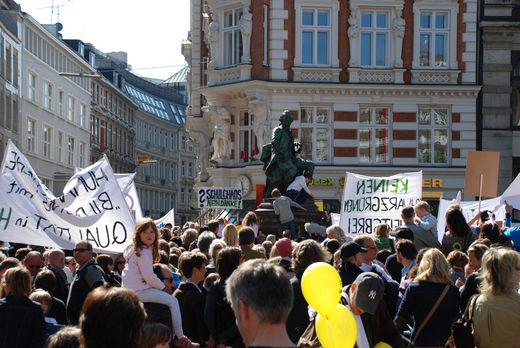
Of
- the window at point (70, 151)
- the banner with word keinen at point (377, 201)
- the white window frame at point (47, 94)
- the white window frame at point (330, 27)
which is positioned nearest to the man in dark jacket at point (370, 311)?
the banner with word keinen at point (377, 201)

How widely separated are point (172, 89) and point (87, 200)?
300 ft

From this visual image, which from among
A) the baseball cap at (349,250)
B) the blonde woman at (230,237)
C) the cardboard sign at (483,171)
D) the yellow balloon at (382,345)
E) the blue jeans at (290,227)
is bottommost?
the blue jeans at (290,227)

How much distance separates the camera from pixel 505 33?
3397cm

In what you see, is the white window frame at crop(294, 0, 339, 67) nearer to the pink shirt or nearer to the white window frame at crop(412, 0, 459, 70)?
the white window frame at crop(412, 0, 459, 70)

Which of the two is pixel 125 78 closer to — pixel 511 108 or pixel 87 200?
pixel 511 108

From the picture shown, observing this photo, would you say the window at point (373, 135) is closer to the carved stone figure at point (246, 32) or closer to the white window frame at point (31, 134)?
the carved stone figure at point (246, 32)

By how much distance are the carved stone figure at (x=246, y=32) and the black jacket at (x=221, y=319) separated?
2631 centimetres

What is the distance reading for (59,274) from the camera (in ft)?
31.9

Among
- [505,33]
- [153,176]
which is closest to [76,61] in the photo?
[153,176]

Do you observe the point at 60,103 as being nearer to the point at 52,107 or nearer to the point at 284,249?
the point at 52,107

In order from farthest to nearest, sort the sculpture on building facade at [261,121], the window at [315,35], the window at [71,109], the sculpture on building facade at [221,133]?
1. the window at [71,109]
2. the sculpture on building facade at [221,133]
3. the window at [315,35]
4. the sculpture on building facade at [261,121]

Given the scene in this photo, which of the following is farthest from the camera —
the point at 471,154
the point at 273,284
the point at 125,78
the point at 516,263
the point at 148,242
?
the point at 125,78

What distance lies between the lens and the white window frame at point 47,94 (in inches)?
2186

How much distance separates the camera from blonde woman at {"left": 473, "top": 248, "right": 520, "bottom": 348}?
665cm
